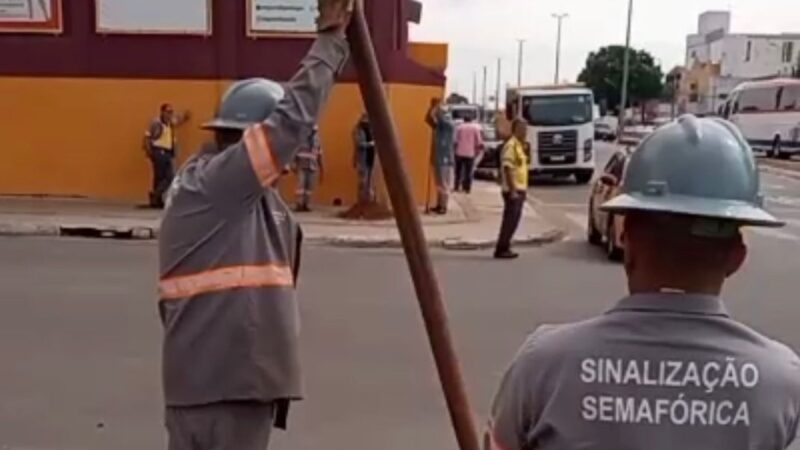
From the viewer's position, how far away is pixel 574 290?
13.2 metres

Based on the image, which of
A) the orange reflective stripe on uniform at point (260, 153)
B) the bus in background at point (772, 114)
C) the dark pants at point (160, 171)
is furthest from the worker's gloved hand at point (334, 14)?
the bus in background at point (772, 114)

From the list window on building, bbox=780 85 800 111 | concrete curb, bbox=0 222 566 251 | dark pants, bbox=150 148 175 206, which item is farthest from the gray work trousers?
window on building, bbox=780 85 800 111

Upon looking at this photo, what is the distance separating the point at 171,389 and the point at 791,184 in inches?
1375

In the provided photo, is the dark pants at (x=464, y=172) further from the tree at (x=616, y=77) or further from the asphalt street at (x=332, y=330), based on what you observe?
the tree at (x=616, y=77)

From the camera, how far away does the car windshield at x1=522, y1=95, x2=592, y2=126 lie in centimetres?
3356

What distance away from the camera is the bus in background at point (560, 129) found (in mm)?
33281

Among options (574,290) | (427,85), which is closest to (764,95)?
(427,85)

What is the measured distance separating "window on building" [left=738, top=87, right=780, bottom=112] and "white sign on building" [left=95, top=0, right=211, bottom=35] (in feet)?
119

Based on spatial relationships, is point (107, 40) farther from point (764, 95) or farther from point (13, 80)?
point (764, 95)

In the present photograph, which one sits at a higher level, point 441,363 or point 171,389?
point 441,363

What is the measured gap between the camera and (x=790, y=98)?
51.4 meters

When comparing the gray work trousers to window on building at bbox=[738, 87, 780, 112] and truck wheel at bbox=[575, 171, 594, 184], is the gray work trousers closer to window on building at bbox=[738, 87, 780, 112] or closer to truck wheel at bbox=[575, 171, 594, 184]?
truck wheel at bbox=[575, 171, 594, 184]

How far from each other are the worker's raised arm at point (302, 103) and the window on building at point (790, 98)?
5001 cm

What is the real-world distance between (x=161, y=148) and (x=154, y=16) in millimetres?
2436
